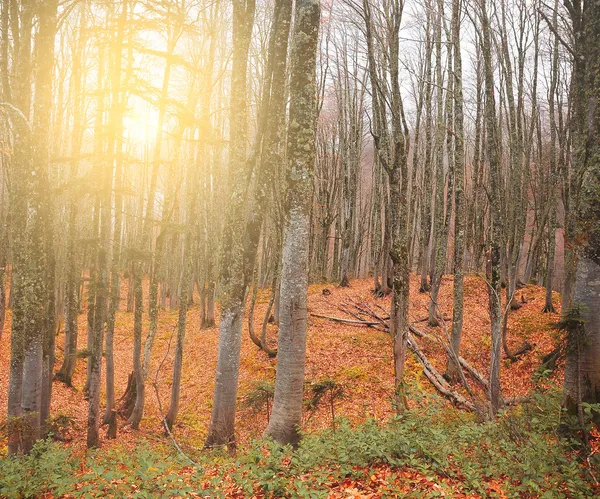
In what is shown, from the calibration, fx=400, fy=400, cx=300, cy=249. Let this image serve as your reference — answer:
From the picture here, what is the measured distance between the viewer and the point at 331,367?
37.6 ft

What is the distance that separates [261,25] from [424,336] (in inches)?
510

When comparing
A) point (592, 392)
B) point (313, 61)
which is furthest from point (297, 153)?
point (592, 392)

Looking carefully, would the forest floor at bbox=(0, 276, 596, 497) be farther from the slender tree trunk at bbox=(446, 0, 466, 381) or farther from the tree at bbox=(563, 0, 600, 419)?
the tree at bbox=(563, 0, 600, 419)

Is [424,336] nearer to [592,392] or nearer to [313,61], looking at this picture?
[592,392]

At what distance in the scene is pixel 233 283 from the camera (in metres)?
6.89

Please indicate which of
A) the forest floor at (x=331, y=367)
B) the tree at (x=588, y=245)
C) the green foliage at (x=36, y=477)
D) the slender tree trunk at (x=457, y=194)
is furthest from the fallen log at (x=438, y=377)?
the green foliage at (x=36, y=477)

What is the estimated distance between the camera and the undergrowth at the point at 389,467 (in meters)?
4.16

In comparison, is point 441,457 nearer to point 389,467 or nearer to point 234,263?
point 389,467

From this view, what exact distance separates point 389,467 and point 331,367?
6.76 metres

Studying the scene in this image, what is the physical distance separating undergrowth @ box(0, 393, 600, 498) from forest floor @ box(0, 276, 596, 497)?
1031 mm

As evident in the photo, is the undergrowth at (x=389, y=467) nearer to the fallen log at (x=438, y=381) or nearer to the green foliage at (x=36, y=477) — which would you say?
the green foliage at (x=36, y=477)

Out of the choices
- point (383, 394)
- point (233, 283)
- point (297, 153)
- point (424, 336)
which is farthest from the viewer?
point (424, 336)

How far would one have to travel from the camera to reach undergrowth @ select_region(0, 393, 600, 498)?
4.16 metres

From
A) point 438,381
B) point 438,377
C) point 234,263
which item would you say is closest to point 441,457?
point 234,263
